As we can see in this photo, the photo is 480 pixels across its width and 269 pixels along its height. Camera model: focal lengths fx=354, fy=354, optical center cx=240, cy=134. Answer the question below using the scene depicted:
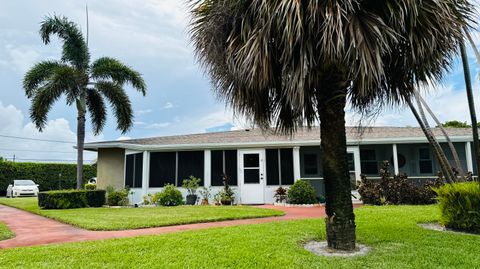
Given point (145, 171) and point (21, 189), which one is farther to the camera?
point (21, 189)

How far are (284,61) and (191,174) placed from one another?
37.9 ft

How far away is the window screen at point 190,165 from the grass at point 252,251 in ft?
27.7

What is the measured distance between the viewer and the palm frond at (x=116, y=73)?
56.0 ft

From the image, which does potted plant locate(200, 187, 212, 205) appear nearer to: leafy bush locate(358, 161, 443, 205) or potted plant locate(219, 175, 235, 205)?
potted plant locate(219, 175, 235, 205)

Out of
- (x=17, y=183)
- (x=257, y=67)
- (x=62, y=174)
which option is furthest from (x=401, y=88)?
(x=62, y=174)

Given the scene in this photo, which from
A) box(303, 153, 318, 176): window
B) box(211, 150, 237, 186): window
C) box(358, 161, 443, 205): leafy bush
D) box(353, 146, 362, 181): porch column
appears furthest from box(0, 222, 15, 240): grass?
box(353, 146, 362, 181): porch column

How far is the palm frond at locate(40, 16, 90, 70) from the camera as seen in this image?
16.5 metres

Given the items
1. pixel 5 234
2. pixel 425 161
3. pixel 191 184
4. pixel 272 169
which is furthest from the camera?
pixel 425 161

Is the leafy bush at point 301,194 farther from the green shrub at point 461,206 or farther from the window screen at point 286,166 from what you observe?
the green shrub at point 461,206

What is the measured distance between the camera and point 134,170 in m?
16.3

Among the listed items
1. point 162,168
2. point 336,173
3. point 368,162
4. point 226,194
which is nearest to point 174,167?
point 162,168

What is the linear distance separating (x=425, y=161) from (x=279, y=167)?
22.8ft

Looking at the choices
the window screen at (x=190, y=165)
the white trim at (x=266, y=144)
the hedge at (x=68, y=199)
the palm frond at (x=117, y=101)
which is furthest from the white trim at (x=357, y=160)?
the hedge at (x=68, y=199)

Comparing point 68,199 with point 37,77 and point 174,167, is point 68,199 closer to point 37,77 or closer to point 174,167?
point 174,167
